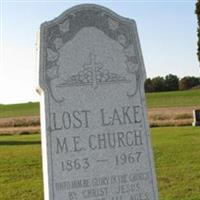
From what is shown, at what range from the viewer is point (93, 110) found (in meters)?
6.69

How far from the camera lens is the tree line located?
7712cm

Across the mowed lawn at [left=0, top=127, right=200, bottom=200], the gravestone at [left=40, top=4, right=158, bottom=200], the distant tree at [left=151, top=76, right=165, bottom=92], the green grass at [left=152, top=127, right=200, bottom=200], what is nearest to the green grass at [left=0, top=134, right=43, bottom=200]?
the mowed lawn at [left=0, top=127, right=200, bottom=200]

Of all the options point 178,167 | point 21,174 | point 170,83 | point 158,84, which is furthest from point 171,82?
point 21,174

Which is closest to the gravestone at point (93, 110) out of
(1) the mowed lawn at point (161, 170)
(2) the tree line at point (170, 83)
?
(1) the mowed lawn at point (161, 170)

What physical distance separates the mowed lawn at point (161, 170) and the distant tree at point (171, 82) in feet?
200

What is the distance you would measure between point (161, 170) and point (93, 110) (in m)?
5.98

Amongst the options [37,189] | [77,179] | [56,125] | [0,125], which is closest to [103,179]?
[77,179]

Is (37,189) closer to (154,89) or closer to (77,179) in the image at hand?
(77,179)

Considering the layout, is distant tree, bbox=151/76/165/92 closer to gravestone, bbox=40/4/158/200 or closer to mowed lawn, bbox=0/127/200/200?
mowed lawn, bbox=0/127/200/200

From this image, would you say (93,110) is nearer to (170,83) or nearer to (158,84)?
(158,84)

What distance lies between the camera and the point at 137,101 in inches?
270

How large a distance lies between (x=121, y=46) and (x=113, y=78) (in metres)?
0.41

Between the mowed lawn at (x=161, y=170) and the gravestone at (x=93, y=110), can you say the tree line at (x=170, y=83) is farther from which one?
the gravestone at (x=93, y=110)

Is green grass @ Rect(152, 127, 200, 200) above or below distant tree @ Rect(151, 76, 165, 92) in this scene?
below
